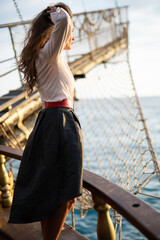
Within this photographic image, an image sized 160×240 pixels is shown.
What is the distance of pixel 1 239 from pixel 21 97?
1.42 meters

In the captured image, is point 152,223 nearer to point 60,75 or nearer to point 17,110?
point 60,75

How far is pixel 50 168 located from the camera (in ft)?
3.73

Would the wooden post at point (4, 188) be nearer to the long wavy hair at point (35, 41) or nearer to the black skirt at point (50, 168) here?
the black skirt at point (50, 168)

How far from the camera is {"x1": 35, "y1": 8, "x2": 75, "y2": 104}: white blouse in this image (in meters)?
1.11

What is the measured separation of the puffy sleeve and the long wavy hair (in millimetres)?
77

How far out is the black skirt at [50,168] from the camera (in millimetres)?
1125

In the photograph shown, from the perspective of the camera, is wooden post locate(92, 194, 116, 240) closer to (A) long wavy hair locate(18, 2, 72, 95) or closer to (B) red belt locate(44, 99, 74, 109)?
(B) red belt locate(44, 99, 74, 109)

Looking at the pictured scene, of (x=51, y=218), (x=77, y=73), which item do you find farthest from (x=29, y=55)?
(x=77, y=73)

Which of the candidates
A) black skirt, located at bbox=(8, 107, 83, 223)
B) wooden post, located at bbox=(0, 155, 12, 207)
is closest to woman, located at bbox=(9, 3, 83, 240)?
black skirt, located at bbox=(8, 107, 83, 223)

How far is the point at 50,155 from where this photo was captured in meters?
1.14

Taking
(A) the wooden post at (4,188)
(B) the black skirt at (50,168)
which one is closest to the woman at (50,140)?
(B) the black skirt at (50,168)

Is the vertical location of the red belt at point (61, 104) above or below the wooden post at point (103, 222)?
above

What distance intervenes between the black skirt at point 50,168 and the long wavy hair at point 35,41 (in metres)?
0.16

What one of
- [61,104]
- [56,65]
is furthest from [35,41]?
[61,104]
